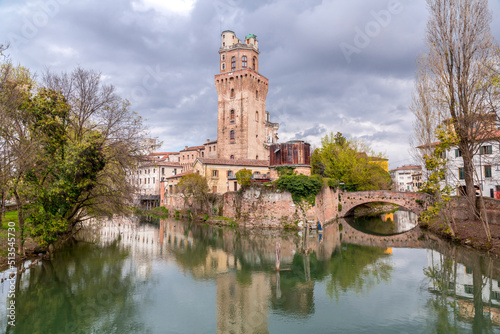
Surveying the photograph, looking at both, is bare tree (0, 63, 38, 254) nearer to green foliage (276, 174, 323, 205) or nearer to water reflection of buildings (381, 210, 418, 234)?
green foliage (276, 174, 323, 205)

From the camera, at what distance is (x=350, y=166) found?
4403 cm

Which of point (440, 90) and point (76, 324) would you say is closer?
point (76, 324)

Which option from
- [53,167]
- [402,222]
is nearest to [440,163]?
[53,167]

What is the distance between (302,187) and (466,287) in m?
16.5

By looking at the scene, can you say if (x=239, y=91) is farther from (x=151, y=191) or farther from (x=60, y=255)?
(x=60, y=255)

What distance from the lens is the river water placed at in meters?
9.81

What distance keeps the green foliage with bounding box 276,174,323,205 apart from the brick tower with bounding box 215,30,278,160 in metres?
22.6

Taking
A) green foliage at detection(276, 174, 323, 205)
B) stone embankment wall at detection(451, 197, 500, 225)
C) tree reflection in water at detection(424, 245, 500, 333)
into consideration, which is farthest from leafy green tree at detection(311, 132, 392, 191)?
tree reflection in water at detection(424, 245, 500, 333)

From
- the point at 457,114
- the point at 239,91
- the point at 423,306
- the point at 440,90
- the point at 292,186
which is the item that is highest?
the point at 239,91

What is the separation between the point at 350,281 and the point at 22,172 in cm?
1528

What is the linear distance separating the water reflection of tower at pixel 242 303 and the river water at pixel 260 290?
1.5 inches

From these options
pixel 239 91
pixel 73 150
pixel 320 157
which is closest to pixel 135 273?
pixel 73 150

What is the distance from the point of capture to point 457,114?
19.9 meters

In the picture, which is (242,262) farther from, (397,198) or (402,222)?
(402,222)
